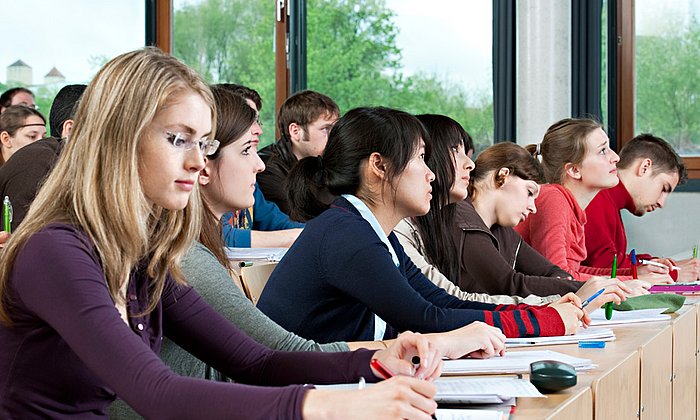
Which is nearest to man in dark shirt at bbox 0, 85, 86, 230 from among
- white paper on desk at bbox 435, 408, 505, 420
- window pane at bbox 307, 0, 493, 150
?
white paper on desk at bbox 435, 408, 505, 420

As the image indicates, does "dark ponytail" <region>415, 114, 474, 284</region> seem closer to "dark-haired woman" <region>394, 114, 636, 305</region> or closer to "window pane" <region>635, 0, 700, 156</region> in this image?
"dark-haired woman" <region>394, 114, 636, 305</region>

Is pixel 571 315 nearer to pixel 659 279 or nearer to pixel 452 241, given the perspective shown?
pixel 452 241

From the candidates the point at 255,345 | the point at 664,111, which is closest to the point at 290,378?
the point at 255,345

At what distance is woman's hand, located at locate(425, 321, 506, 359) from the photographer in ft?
5.73

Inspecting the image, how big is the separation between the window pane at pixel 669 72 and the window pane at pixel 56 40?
10.5 ft

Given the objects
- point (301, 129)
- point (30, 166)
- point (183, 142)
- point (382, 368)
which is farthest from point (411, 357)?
point (301, 129)

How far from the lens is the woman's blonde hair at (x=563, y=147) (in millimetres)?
3930

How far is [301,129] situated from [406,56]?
1.80 m

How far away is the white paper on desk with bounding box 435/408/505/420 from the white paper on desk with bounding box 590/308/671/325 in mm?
1044

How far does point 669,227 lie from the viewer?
570 cm

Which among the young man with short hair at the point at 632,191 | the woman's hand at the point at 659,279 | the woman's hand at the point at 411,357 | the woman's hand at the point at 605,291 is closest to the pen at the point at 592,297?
the woman's hand at the point at 605,291

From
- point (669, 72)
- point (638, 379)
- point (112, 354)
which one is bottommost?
point (638, 379)

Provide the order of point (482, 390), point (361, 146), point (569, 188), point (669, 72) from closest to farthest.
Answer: point (482, 390)
point (361, 146)
point (569, 188)
point (669, 72)

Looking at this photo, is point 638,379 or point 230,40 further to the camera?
point 230,40
